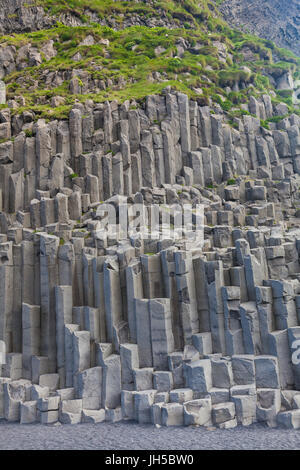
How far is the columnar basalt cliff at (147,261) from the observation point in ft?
37.5

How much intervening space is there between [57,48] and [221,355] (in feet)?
87.8

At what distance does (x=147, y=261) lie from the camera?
13594 mm

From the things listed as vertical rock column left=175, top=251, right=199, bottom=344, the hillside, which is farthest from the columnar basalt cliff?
the hillside

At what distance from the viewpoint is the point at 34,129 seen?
2048cm

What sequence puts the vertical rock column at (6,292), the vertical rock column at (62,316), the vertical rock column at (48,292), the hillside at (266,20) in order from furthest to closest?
the hillside at (266,20) < the vertical rock column at (6,292) < the vertical rock column at (48,292) < the vertical rock column at (62,316)

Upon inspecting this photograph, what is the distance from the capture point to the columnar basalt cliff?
37.5ft

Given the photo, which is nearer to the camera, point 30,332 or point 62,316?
point 62,316

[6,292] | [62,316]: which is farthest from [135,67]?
[62,316]

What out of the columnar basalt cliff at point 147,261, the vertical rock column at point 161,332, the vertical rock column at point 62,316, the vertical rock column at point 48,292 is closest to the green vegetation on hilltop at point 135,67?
the columnar basalt cliff at point 147,261

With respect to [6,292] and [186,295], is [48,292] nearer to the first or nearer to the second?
[6,292]

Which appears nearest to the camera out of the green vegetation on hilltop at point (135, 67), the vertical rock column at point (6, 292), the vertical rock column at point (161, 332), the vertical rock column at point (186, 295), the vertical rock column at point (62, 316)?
the vertical rock column at point (161, 332)

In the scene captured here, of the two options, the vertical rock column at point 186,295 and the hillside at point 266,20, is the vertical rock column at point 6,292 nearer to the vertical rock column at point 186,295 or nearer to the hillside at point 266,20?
the vertical rock column at point 186,295

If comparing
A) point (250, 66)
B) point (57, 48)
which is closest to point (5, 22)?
point (57, 48)
